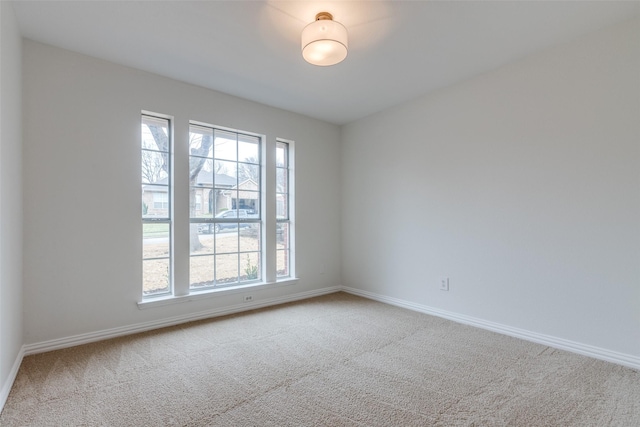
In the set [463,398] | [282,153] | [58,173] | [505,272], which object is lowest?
[463,398]

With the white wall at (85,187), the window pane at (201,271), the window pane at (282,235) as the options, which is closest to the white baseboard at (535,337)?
the window pane at (282,235)

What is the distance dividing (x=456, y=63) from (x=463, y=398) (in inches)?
107

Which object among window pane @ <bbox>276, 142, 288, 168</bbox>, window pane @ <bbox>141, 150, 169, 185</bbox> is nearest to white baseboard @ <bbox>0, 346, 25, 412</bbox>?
window pane @ <bbox>141, 150, 169, 185</bbox>

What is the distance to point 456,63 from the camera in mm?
2879

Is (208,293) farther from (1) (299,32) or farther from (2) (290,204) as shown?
(1) (299,32)

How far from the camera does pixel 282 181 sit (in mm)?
4219

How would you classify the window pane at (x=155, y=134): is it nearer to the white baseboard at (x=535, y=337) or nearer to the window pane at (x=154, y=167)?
the window pane at (x=154, y=167)

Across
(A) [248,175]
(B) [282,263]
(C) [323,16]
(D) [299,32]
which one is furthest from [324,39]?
(B) [282,263]

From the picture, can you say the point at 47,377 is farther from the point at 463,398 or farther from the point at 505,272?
the point at 505,272

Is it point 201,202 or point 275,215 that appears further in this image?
point 275,215

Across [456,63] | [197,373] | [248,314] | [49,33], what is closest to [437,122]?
[456,63]

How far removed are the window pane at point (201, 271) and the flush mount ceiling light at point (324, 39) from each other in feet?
7.75

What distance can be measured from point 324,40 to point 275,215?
91.4 inches

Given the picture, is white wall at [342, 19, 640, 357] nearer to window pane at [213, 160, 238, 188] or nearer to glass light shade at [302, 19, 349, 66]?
glass light shade at [302, 19, 349, 66]
